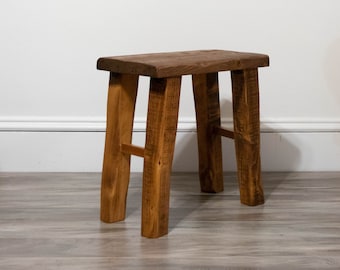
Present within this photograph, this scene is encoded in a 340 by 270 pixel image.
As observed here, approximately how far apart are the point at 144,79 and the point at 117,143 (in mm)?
541

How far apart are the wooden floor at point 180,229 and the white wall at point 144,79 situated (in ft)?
0.42

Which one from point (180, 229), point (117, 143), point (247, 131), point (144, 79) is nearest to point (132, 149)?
point (117, 143)

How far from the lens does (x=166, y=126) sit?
53.4 inches

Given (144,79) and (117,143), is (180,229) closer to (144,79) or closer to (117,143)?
(117,143)

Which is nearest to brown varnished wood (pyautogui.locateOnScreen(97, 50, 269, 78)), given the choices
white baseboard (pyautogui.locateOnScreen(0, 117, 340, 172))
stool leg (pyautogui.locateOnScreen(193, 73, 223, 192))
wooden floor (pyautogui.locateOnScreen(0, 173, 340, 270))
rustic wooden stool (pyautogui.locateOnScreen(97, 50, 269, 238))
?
rustic wooden stool (pyautogui.locateOnScreen(97, 50, 269, 238))

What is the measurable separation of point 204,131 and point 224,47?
38cm

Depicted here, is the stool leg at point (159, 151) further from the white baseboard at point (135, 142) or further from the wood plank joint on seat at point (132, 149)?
the white baseboard at point (135, 142)

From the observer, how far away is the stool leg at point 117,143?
146 cm

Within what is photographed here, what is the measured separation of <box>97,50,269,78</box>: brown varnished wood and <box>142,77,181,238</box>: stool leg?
30 mm

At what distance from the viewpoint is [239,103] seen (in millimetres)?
1597

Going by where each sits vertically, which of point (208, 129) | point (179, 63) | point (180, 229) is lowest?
point (180, 229)

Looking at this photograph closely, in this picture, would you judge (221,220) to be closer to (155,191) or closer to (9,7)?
(155,191)

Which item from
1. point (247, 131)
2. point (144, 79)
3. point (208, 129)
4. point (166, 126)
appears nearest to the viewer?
point (166, 126)

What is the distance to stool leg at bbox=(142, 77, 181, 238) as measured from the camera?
135 cm
